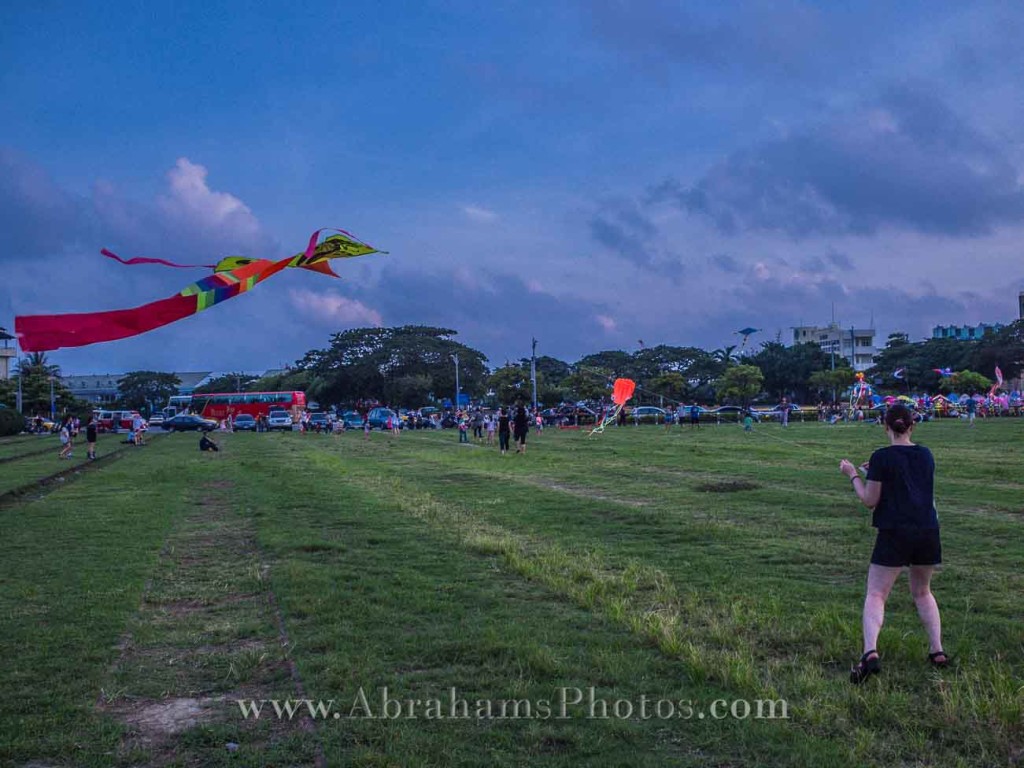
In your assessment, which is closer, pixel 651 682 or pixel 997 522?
pixel 651 682

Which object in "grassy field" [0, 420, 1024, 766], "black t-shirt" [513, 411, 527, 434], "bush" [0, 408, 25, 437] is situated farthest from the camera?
"bush" [0, 408, 25, 437]

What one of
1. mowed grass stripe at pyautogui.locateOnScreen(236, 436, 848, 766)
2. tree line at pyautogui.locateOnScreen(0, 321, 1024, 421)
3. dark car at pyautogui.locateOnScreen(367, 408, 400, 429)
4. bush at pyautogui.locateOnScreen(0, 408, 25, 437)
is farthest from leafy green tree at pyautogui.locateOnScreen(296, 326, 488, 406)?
mowed grass stripe at pyautogui.locateOnScreen(236, 436, 848, 766)

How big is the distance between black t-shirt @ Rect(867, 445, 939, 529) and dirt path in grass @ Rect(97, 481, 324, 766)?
3.74m

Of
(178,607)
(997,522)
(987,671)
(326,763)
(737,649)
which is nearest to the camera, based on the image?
(326,763)

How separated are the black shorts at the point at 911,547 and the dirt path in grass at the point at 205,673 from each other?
3677 mm

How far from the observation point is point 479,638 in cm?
669

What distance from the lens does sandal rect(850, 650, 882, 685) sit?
561 centimetres

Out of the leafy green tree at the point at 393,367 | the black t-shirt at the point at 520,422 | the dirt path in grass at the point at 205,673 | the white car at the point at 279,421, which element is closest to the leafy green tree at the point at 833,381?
the leafy green tree at the point at 393,367

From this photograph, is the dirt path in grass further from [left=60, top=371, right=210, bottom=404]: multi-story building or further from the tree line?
[left=60, top=371, right=210, bottom=404]: multi-story building

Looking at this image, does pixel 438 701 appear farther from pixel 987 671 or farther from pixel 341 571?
pixel 341 571

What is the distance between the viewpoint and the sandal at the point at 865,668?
18.4 ft

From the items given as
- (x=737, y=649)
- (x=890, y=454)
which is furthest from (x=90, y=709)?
(x=890, y=454)

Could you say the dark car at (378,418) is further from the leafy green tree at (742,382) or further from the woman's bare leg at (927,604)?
the woman's bare leg at (927,604)

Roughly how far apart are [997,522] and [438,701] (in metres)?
9.52
